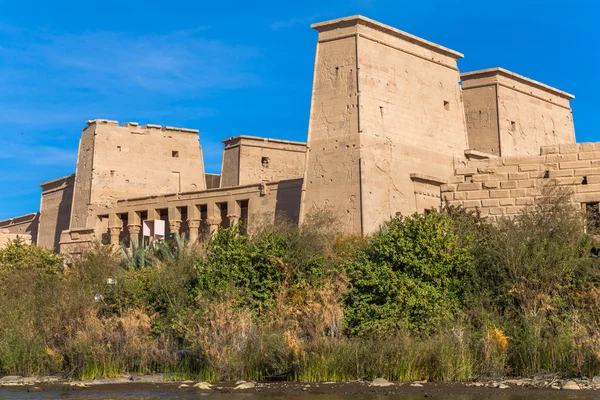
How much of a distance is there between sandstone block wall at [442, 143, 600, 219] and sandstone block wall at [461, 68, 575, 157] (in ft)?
48.6

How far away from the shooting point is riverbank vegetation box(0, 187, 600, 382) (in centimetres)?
1520

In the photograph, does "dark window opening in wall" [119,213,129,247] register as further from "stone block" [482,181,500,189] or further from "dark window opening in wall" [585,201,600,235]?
"dark window opening in wall" [585,201,600,235]

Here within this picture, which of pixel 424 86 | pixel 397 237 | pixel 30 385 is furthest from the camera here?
pixel 424 86

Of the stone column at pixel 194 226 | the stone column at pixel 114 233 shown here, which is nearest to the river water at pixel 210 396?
the stone column at pixel 194 226

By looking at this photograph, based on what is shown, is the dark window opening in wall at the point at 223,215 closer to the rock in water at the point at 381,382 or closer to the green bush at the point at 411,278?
the green bush at the point at 411,278

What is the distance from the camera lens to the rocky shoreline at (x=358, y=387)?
551 inches

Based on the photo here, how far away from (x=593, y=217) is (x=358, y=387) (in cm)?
640

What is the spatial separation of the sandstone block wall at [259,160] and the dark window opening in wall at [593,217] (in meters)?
20.6

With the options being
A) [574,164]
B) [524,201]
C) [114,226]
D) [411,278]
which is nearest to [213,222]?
[114,226]

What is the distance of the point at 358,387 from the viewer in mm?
14477

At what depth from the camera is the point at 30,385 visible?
54.1 ft

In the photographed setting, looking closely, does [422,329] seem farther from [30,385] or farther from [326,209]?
[326,209]

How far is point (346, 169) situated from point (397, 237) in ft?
34.3

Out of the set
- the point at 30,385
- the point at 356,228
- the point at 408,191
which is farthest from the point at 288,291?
the point at 408,191
